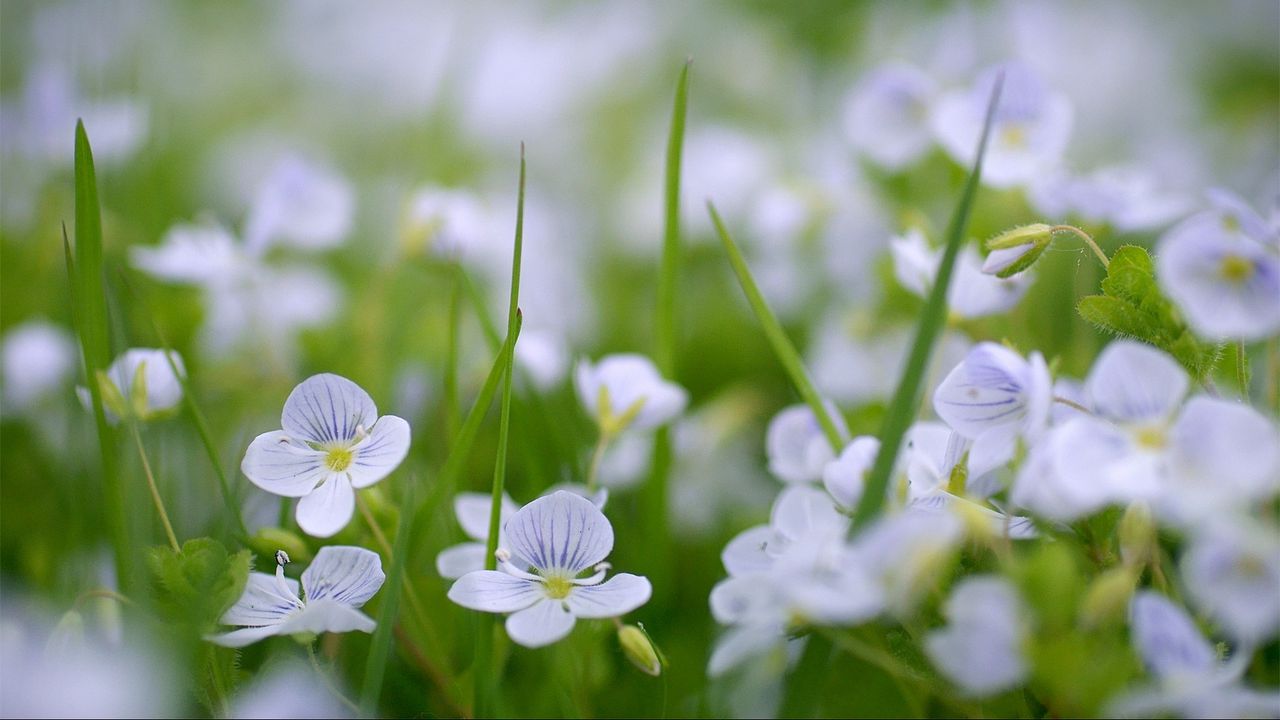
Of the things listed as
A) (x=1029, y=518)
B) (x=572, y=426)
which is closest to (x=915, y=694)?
(x=1029, y=518)

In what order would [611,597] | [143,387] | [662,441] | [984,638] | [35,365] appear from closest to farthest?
[984,638] → [611,597] → [143,387] → [662,441] → [35,365]

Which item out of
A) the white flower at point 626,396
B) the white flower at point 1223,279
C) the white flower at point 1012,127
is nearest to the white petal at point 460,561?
the white flower at point 626,396

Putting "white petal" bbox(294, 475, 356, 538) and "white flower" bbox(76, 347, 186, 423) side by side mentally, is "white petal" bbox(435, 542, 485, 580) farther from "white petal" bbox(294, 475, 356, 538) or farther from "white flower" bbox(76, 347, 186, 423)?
"white flower" bbox(76, 347, 186, 423)

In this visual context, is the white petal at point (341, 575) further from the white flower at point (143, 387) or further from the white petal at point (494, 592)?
the white flower at point (143, 387)

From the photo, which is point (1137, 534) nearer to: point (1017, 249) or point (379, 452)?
point (1017, 249)

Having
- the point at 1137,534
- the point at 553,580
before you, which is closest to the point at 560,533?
the point at 553,580

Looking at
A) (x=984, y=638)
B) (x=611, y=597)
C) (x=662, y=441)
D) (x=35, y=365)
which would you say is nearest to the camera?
(x=984, y=638)

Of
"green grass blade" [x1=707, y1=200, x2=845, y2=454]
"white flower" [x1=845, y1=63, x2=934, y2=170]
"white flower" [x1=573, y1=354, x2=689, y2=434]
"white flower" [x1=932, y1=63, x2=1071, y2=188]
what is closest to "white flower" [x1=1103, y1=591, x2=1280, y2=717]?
"green grass blade" [x1=707, y1=200, x2=845, y2=454]
